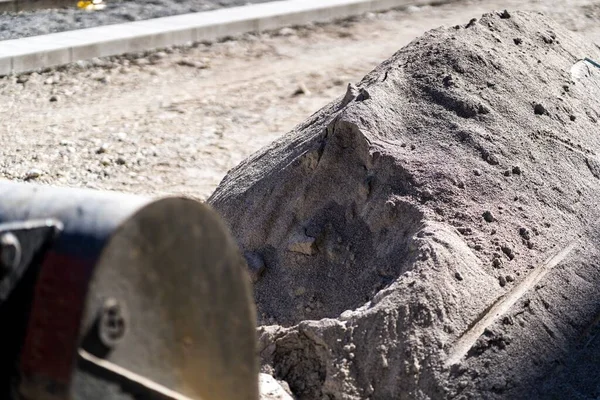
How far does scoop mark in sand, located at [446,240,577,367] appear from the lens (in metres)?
2.95

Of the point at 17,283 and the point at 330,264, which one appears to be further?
the point at 330,264

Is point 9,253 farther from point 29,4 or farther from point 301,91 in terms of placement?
point 29,4

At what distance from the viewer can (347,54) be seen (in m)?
8.77

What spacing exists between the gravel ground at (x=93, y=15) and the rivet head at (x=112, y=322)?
25.0ft

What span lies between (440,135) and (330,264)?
69cm

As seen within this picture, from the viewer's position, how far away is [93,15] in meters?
→ 9.78

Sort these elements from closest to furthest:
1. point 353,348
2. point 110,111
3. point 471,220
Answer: point 353,348, point 471,220, point 110,111

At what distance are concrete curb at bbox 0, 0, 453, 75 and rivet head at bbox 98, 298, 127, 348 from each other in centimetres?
655

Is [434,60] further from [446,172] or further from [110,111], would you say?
[110,111]

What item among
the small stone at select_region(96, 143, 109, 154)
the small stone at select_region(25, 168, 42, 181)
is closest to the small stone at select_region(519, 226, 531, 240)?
the small stone at select_region(25, 168, 42, 181)

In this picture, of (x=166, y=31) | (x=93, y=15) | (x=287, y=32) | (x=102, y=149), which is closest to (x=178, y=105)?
(x=102, y=149)

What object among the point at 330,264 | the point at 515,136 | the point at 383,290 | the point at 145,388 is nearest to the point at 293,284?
the point at 330,264

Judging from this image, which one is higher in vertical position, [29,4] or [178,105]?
[178,105]

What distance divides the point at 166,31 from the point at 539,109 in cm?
540
